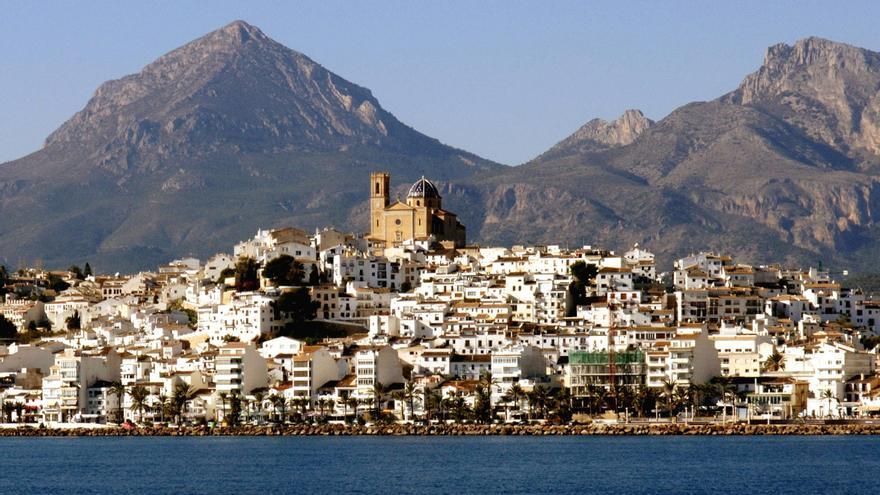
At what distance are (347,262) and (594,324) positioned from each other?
20.2m

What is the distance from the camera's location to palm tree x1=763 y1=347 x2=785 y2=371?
100 metres

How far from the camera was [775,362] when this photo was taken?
10025 centimetres

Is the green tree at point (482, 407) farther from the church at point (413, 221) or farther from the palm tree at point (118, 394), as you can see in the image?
the church at point (413, 221)

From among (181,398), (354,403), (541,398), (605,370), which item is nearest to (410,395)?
(354,403)

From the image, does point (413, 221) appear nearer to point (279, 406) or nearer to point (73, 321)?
point (73, 321)

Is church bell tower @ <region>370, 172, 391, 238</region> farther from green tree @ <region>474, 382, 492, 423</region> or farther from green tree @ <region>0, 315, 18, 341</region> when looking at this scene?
green tree @ <region>474, 382, 492, 423</region>

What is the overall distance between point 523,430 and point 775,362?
14747 millimetres

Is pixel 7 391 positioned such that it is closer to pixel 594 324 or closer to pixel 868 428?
pixel 594 324

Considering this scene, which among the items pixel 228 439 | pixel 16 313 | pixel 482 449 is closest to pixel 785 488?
pixel 482 449

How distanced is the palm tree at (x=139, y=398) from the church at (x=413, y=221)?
34.7 meters

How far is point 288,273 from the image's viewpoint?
398 feet

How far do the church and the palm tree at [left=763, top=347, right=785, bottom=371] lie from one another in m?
40.1

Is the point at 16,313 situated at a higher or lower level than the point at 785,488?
higher

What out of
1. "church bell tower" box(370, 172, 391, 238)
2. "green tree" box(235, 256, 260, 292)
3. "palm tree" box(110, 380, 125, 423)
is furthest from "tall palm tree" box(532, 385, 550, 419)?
"church bell tower" box(370, 172, 391, 238)
